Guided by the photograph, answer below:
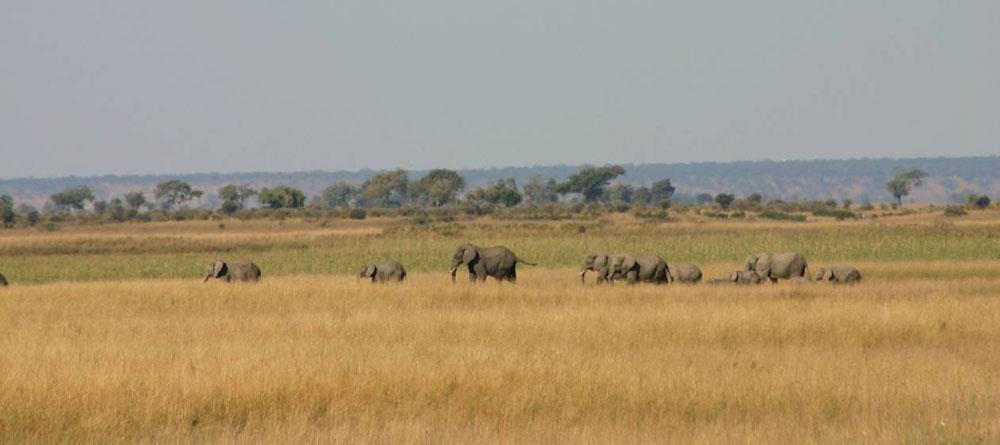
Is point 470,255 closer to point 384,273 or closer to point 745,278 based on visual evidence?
point 384,273

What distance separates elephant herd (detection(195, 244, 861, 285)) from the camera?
36.4 m

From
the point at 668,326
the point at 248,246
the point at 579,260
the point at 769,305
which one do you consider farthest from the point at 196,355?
the point at 248,246

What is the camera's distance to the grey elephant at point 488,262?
37875 mm

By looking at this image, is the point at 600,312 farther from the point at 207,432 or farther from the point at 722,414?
the point at 207,432

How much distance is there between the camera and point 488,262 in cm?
3803

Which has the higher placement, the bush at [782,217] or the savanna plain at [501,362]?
the savanna plain at [501,362]

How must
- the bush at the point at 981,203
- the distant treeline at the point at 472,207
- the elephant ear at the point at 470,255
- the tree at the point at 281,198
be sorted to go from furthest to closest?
the tree at the point at 281,198 < the distant treeline at the point at 472,207 < the bush at the point at 981,203 < the elephant ear at the point at 470,255

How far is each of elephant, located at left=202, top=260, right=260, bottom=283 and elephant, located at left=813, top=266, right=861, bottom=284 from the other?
46.6 feet

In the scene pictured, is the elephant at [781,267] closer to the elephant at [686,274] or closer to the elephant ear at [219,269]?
the elephant at [686,274]

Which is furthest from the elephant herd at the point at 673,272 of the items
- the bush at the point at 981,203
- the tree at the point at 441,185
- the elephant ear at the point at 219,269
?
the tree at the point at 441,185

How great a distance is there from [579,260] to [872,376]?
111 feet

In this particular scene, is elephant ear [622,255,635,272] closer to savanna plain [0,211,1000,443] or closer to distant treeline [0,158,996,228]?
savanna plain [0,211,1000,443]

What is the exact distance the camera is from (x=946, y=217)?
276 feet

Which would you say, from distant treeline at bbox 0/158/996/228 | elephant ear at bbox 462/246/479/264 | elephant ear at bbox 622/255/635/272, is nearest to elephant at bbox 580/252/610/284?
elephant ear at bbox 622/255/635/272
